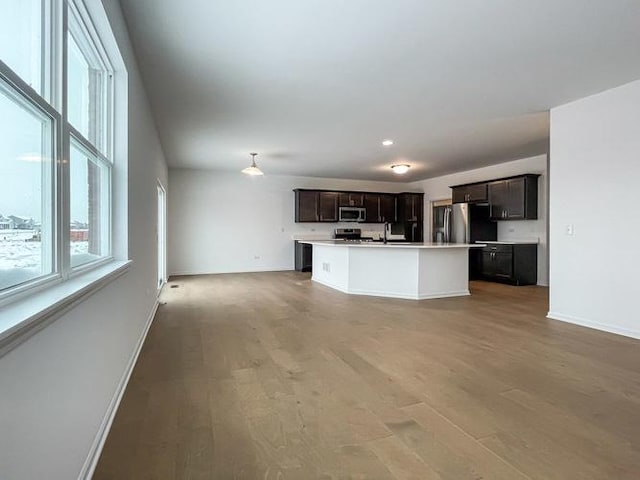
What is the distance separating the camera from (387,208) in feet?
31.8

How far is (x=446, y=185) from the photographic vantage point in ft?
29.6

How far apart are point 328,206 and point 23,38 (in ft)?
26.1

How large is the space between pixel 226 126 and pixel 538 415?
4.59 metres

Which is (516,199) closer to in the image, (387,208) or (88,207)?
(387,208)

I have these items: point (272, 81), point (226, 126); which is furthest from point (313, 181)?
point (272, 81)

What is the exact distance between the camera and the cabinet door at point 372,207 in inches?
373

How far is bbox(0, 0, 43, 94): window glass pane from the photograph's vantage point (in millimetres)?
1083

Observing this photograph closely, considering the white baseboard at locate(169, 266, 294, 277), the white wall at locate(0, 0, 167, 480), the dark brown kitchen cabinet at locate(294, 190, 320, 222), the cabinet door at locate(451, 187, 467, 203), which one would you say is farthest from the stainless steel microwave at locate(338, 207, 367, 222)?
the white wall at locate(0, 0, 167, 480)

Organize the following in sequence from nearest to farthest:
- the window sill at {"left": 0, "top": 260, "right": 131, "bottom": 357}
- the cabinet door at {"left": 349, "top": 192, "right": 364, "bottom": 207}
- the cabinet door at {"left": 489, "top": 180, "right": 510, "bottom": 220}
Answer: the window sill at {"left": 0, "top": 260, "right": 131, "bottom": 357}, the cabinet door at {"left": 489, "top": 180, "right": 510, "bottom": 220}, the cabinet door at {"left": 349, "top": 192, "right": 364, "bottom": 207}

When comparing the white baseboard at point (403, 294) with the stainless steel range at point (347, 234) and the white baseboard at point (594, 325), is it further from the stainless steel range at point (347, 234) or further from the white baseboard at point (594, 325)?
the stainless steel range at point (347, 234)

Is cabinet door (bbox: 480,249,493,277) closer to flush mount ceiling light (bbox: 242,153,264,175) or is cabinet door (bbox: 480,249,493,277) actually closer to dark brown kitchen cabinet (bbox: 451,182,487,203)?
dark brown kitchen cabinet (bbox: 451,182,487,203)

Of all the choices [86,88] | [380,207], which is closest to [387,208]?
[380,207]

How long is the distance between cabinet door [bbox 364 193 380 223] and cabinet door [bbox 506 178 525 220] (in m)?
3.34

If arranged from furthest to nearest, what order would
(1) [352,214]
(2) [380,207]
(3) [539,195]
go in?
(2) [380,207], (1) [352,214], (3) [539,195]
